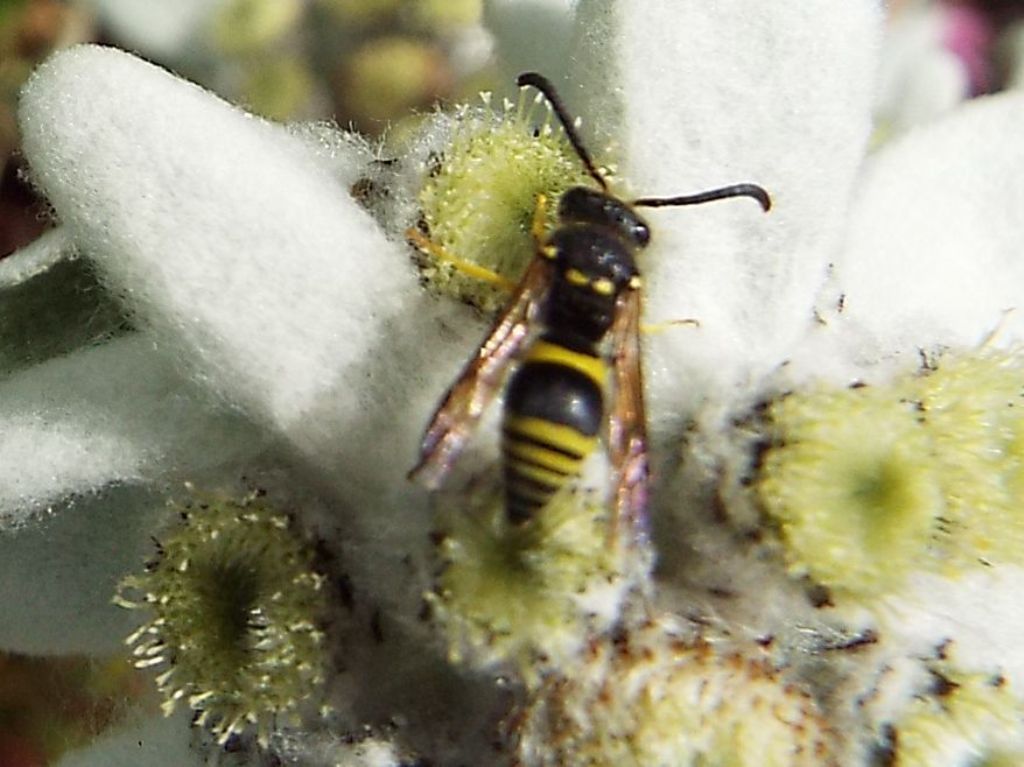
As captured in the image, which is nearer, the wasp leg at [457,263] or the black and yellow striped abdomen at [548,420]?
the black and yellow striped abdomen at [548,420]

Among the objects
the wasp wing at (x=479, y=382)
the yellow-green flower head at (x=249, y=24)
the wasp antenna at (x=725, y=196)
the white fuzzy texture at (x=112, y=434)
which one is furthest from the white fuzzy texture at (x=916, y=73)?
the white fuzzy texture at (x=112, y=434)

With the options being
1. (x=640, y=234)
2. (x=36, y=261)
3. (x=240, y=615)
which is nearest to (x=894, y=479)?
(x=640, y=234)

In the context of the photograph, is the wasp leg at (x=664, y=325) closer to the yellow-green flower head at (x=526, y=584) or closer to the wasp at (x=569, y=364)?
the wasp at (x=569, y=364)

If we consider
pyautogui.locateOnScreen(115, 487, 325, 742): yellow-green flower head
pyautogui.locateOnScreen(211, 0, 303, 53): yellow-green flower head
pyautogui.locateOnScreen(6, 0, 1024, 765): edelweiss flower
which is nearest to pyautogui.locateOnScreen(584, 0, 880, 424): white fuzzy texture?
pyautogui.locateOnScreen(6, 0, 1024, 765): edelweiss flower

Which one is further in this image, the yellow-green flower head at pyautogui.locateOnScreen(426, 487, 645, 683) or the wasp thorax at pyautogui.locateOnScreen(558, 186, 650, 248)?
the wasp thorax at pyautogui.locateOnScreen(558, 186, 650, 248)

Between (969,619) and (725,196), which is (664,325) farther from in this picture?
(969,619)

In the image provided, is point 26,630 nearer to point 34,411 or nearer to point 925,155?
point 34,411

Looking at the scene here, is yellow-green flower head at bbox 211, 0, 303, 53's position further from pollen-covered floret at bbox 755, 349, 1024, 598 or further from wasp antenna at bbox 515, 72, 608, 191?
pollen-covered floret at bbox 755, 349, 1024, 598
